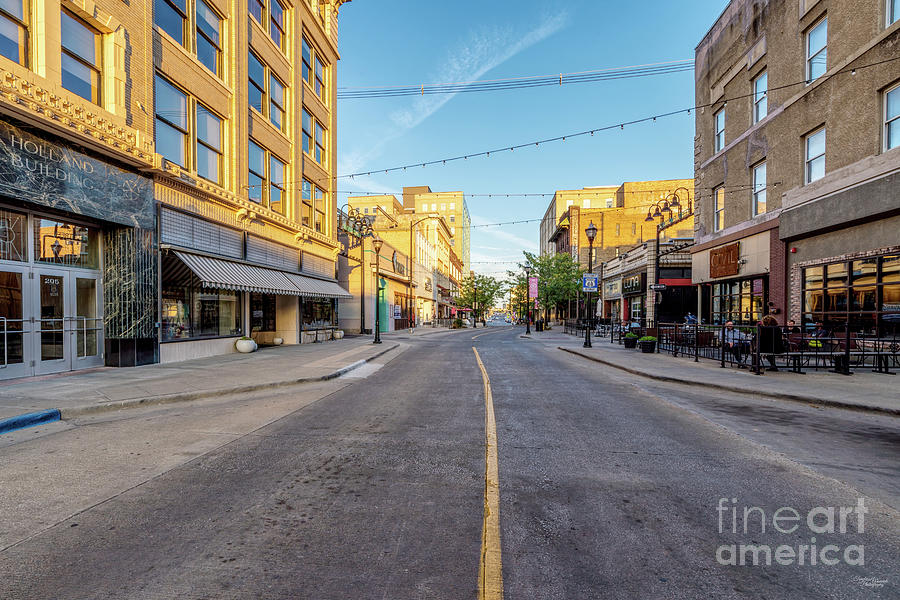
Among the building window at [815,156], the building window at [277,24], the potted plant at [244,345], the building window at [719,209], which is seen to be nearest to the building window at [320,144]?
the building window at [277,24]

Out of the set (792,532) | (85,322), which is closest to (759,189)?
(792,532)

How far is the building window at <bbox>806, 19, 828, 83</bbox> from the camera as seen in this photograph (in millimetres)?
14492

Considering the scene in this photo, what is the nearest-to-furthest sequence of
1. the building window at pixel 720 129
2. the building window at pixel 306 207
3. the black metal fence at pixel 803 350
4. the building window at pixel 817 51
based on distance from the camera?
the black metal fence at pixel 803 350, the building window at pixel 817 51, the building window at pixel 720 129, the building window at pixel 306 207

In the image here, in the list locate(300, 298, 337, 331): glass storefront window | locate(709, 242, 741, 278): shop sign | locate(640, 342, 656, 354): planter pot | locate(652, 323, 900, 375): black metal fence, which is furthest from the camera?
locate(300, 298, 337, 331): glass storefront window

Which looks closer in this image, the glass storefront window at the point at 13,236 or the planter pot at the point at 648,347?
the glass storefront window at the point at 13,236

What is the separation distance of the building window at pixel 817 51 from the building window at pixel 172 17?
20.8m

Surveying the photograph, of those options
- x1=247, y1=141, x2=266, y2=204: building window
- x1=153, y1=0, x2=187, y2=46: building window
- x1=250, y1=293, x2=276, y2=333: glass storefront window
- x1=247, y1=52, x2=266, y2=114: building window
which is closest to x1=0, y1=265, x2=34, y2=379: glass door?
x1=153, y1=0, x2=187, y2=46: building window

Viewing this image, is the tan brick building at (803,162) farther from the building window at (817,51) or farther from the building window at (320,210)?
the building window at (320,210)

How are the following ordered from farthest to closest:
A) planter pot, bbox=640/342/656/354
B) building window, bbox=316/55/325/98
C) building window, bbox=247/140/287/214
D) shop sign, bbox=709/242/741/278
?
building window, bbox=316/55/325/98 → shop sign, bbox=709/242/741/278 → building window, bbox=247/140/287/214 → planter pot, bbox=640/342/656/354

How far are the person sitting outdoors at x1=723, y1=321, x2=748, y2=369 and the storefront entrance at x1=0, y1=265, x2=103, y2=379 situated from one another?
56.9 feet

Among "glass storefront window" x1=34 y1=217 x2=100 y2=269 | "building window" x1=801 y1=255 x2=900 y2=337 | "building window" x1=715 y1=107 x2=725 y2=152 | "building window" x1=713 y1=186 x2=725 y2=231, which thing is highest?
"building window" x1=715 y1=107 x2=725 y2=152

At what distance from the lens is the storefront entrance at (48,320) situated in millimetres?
9586

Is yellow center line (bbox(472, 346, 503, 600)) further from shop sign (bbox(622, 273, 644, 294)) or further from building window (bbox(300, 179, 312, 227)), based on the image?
shop sign (bbox(622, 273, 644, 294))

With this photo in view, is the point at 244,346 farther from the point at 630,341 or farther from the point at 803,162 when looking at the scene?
the point at 803,162
